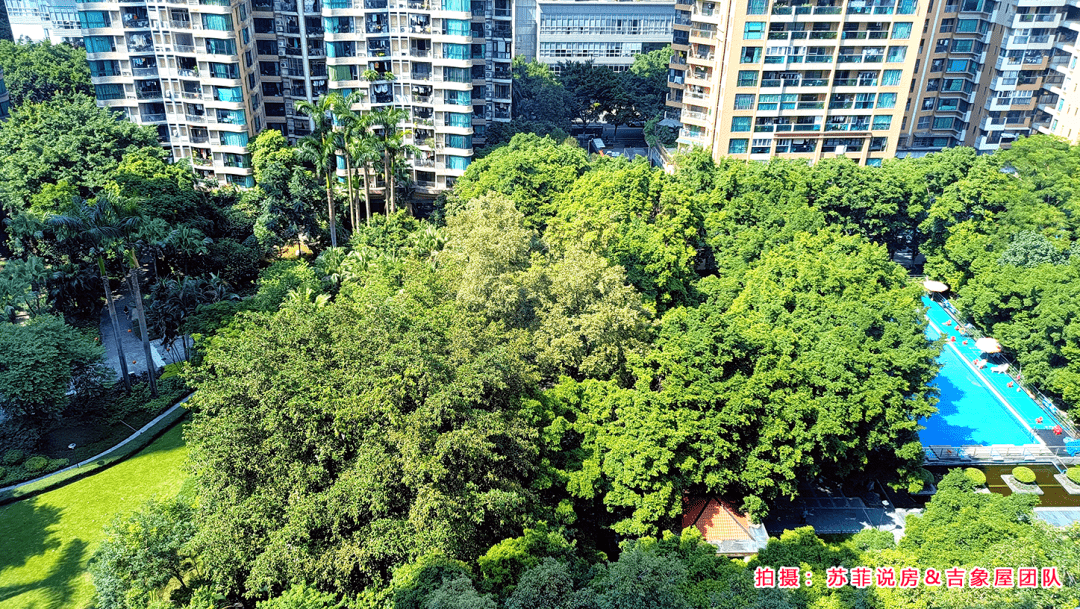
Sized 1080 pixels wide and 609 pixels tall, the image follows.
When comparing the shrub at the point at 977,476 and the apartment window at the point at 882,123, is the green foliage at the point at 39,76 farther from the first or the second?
the shrub at the point at 977,476

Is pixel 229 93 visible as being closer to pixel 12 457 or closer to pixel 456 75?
pixel 456 75

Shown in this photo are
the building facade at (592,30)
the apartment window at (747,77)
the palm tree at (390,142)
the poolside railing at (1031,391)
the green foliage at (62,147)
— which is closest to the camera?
the poolside railing at (1031,391)

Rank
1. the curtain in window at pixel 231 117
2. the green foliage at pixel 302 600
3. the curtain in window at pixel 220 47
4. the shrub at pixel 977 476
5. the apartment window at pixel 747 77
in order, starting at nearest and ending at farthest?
the green foliage at pixel 302 600
the shrub at pixel 977 476
the curtain in window at pixel 220 47
the curtain in window at pixel 231 117
the apartment window at pixel 747 77

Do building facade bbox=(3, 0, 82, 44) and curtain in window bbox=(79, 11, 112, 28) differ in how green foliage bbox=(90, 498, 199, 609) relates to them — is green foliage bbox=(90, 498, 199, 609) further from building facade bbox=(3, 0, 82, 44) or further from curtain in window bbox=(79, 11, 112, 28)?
building facade bbox=(3, 0, 82, 44)

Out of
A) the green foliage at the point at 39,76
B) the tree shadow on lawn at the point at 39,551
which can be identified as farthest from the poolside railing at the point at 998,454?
the green foliage at the point at 39,76

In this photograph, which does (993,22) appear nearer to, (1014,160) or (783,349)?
(1014,160)

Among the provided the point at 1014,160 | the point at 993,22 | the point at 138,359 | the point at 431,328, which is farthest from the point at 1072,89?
the point at 138,359
